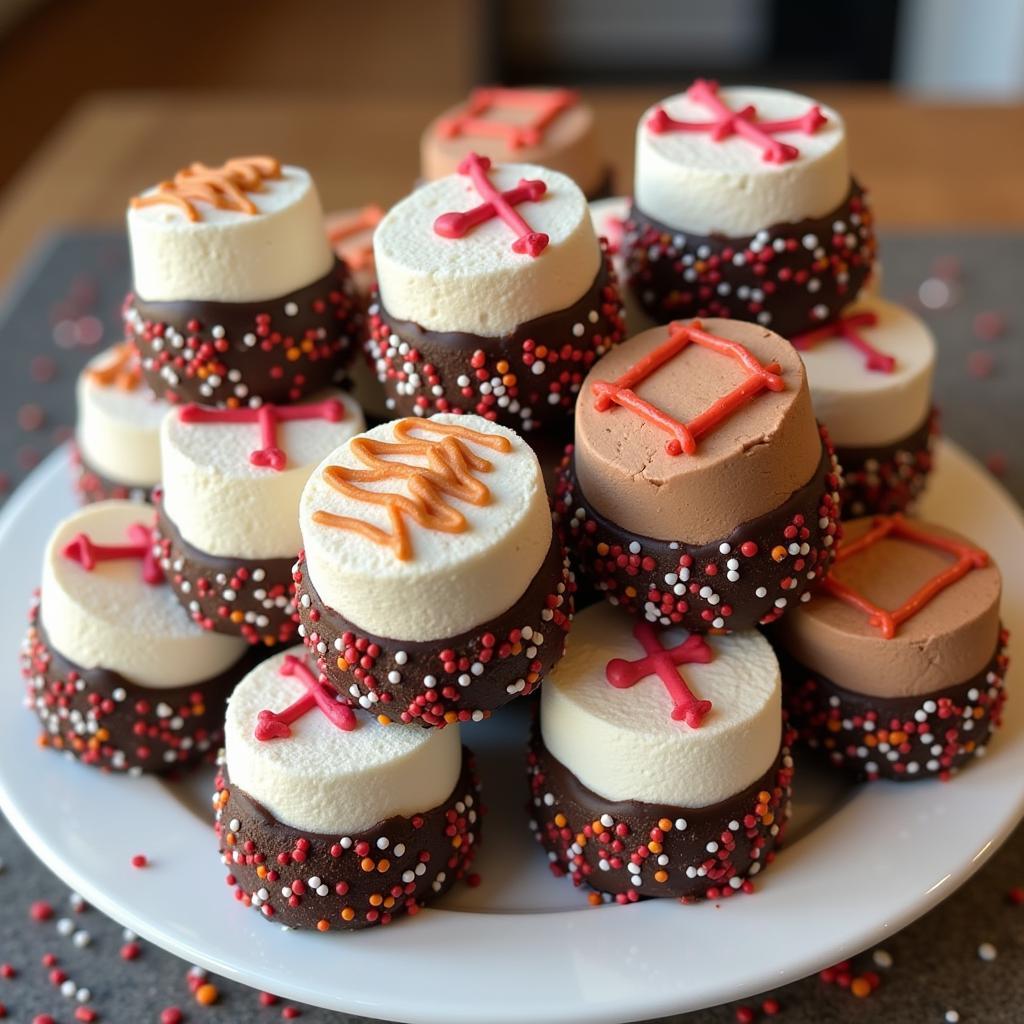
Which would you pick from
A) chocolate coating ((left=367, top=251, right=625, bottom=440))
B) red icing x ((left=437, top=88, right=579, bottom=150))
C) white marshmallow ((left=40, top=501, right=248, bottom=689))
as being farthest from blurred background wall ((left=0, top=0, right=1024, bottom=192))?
chocolate coating ((left=367, top=251, right=625, bottom=440))

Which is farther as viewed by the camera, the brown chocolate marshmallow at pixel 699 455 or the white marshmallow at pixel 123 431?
the white marshmallow at pixel 123 431

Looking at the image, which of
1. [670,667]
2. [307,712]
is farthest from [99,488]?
[670,667]

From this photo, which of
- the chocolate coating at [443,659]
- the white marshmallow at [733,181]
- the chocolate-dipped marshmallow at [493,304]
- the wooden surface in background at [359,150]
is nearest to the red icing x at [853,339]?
the white marshmallow at [733,181]

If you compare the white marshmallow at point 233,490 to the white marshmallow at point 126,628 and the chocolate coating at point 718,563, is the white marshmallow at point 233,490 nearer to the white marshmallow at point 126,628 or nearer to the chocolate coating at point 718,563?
the white marshmallow at point 126,628

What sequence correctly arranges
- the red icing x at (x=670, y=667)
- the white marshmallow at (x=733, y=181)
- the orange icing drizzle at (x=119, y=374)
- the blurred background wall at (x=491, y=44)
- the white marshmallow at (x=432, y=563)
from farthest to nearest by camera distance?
the blurred background wall at (x=491, y=44) < the orange icing drizzle at (x=119, y=374) < the white marshmallow at (x=733, y=181) < the red icing x at (x=670, y=667) < the white marshmallow at (x=432, y=563)

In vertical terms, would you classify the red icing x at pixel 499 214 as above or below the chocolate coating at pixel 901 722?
above

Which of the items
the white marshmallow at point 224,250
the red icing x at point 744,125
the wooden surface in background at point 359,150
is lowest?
the wooden surface in background at point 359,150

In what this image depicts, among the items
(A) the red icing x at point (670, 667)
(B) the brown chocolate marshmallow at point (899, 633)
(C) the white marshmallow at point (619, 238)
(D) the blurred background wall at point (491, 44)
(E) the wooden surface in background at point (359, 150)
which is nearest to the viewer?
(A) the red icing x at point (670, 667)
